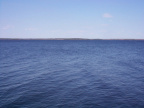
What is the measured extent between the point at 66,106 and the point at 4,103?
5224 millimetres

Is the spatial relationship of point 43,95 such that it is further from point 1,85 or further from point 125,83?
point 125,83

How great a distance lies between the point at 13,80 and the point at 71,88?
782 centimetres

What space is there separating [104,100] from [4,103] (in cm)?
867

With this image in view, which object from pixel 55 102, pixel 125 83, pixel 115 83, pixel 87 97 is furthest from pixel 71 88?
pixel 125 83

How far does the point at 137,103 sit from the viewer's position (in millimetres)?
12234

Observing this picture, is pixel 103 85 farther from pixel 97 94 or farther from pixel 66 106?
pixel 66 106

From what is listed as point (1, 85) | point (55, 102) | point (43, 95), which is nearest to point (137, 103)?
point (55, 102)

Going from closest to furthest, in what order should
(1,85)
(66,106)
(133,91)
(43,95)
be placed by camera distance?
(66,106) < (43,95) < (133,91) < (1,85)

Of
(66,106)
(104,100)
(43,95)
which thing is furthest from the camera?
(43,95)

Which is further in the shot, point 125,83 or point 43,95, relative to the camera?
point 125,83

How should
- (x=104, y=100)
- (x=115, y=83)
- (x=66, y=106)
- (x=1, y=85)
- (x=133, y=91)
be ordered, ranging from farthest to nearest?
1. (x=115, y=83)
2. (x=1, y=85)
3. (x=133, y=91)
4. (x=104, y=100)
5. (x=66, y=106)

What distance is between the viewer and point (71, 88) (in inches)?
615

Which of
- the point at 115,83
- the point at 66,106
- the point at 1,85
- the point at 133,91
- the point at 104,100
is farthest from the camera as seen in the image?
the point at 115,83

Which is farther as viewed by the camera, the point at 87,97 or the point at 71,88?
the point at 71,88
